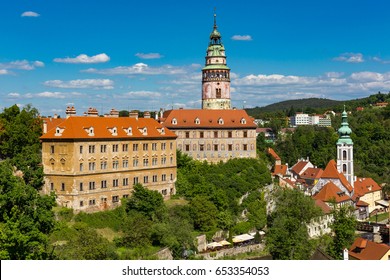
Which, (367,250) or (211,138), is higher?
(211,138)

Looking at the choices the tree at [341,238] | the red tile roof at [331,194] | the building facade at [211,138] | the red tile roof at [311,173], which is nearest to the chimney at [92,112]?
the building facade at [211,138]

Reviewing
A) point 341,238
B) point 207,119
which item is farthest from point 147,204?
point 207,119

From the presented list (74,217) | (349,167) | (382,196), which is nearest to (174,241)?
(74,217)

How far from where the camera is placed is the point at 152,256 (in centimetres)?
3956

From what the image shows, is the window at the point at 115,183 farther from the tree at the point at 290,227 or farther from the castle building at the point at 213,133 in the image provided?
the castle building at the point at 213,133

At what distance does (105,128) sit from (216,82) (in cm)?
2732

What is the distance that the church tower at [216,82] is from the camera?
71625 mm

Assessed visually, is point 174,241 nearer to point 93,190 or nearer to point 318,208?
point 93,190

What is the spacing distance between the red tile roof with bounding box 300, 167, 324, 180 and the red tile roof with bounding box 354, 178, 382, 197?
526 cm

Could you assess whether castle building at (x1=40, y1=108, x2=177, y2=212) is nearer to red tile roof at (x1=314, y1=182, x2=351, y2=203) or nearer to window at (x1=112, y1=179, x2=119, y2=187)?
window at (x1=112, y1=179, x2=119, y2=187)

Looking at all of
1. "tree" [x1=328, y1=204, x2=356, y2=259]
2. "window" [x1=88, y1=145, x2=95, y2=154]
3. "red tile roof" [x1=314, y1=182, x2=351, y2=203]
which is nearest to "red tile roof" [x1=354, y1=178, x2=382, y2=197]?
"red tile roof" [x1=314, y1=182, x2=351, y2=203]

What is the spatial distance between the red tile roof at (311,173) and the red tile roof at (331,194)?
9326 mm

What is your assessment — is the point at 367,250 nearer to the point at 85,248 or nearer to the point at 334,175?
the point at 85,248

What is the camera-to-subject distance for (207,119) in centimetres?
6222
